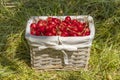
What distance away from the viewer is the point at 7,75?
8.39 ft

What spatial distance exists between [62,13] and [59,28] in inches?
23.7

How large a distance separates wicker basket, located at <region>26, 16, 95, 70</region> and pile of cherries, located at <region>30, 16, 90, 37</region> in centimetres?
7

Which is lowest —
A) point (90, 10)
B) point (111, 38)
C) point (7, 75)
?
point (7, 75)

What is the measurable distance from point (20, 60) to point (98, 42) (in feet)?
2.30

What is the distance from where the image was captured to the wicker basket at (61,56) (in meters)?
2.42

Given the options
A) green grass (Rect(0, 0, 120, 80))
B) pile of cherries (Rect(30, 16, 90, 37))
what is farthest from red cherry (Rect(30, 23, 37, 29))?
green grass (Rect(0, 0, 120, 80))

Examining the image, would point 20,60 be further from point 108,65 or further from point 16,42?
point 108,65

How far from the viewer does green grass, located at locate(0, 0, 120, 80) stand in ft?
8.50

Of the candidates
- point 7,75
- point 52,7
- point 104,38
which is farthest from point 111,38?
point 7,75

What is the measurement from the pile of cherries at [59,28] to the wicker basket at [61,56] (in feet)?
0.24

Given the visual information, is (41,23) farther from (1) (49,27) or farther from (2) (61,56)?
(2) (61,56)

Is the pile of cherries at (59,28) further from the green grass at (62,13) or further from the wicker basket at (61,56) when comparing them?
the green grass at (62,13)

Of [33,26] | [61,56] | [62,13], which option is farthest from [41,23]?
[62,13]

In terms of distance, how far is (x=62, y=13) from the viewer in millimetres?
3080
